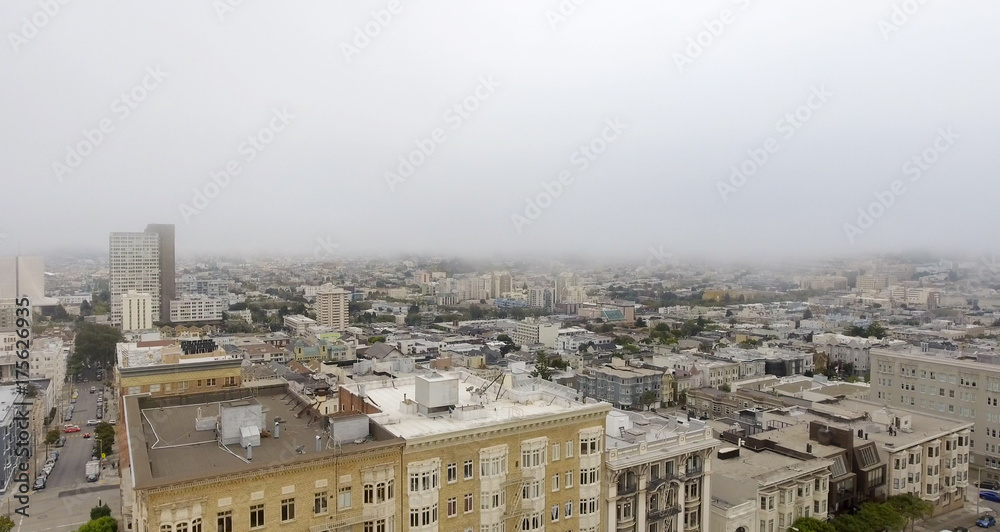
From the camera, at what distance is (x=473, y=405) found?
74.1 ft

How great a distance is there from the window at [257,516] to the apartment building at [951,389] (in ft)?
144

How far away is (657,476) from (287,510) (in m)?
14.1

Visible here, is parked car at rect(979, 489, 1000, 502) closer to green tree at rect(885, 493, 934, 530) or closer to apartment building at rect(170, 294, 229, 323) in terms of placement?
green tree at rect(885, 493, 934, 530)

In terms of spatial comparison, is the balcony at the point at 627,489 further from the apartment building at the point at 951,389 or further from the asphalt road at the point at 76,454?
the asphalt road at the point at 76,454

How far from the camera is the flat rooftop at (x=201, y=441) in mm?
17188

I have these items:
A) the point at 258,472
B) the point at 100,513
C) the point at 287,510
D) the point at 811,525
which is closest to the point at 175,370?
the point at 100,513

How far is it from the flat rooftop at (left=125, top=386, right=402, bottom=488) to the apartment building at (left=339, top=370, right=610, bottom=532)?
1.71 m

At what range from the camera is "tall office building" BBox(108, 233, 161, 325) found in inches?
5300

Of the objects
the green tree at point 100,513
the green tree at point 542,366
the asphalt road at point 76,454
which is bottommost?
the asphalt road at point 76,454

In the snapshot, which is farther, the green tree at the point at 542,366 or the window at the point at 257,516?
the green tree at the point at 542,366

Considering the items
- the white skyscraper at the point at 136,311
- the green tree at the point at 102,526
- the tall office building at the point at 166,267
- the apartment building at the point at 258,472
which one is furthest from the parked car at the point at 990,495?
the tall office building at the point at 166,267

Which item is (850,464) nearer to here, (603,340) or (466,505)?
(466,505)

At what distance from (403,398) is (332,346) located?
58947mm

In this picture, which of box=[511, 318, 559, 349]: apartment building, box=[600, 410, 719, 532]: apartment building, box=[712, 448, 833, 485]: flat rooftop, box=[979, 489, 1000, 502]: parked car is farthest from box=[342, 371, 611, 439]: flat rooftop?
box=[511, 318, 559, 349]: apartment building
